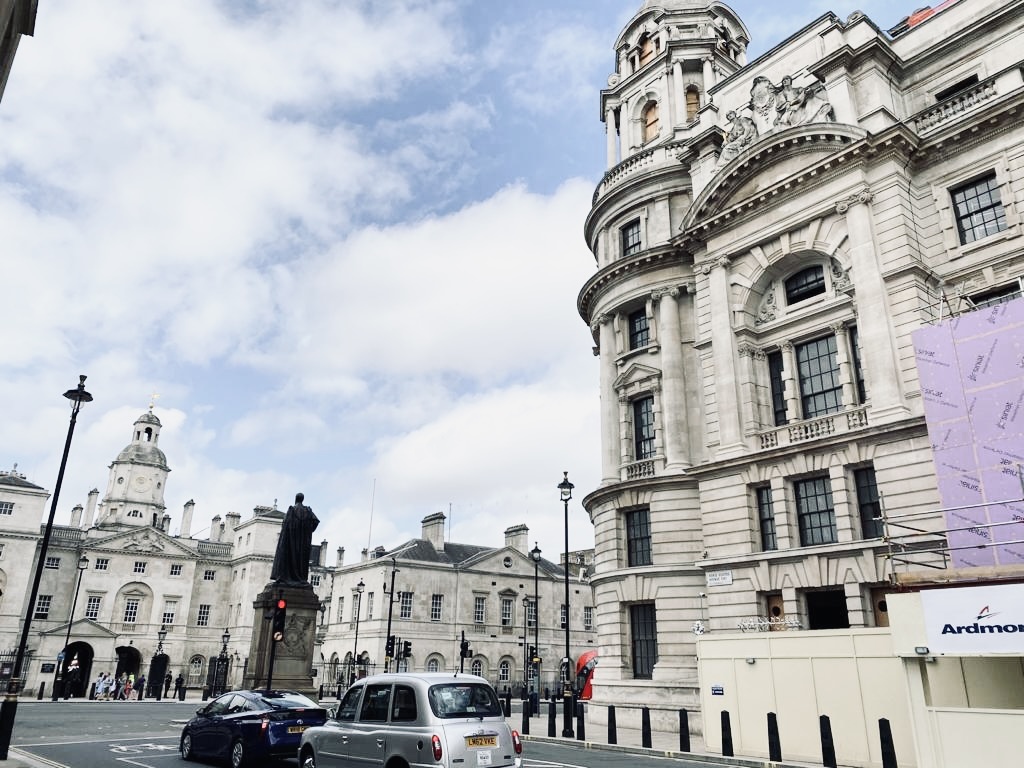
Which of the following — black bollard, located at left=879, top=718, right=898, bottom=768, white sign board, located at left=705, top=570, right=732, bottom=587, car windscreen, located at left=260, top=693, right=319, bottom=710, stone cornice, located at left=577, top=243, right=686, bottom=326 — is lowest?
black bollard, located at left=879, top=718, right=898, bottom=768

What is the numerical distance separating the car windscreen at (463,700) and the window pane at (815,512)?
1529cm

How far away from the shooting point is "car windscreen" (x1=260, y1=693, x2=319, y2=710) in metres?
14.7

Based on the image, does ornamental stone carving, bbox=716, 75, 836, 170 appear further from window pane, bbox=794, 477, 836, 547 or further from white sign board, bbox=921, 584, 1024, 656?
white sign board, bbox=921, 584, 1024, 656

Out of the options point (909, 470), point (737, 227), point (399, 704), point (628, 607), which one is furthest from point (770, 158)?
point (399, 704)

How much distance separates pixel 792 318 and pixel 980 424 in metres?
7.92

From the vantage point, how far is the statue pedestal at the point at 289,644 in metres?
21.4

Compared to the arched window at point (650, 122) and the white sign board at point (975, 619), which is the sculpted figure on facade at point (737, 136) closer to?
the arched window at point (650, 122)

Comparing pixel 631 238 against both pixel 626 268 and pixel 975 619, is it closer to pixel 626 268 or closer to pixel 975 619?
pixel 626 268

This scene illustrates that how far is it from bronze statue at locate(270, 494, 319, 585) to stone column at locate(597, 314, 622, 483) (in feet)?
39.2

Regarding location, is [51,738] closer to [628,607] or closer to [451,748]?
[451,748]

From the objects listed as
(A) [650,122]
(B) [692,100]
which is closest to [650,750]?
(A) [650,122]

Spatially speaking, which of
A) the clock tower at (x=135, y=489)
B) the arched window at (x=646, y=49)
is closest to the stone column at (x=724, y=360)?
the arched window at (x=646, y=49)

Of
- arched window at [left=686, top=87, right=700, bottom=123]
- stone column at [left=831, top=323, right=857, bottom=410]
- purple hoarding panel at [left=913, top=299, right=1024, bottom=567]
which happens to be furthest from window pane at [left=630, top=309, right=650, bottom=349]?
purple hoarding panel at [left=913, top=299, right=1024, bottom=567]

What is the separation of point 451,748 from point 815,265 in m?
21.7
